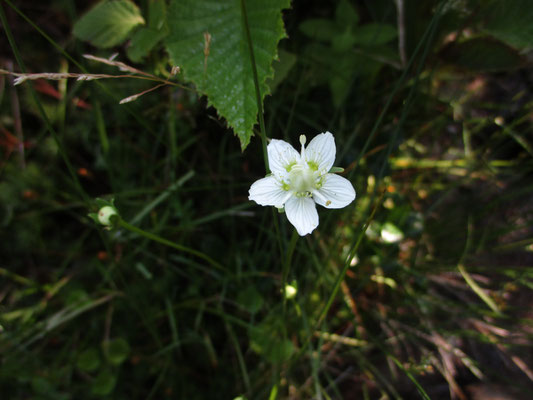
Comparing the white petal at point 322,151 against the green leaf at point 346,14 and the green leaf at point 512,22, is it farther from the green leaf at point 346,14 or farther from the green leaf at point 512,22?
the green leaf at point 512,22

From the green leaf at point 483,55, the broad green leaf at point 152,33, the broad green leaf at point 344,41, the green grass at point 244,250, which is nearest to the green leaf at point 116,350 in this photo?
the green grass at point 244,250

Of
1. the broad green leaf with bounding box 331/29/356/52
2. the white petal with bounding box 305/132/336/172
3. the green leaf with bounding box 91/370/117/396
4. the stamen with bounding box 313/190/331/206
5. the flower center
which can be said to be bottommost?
the green leaf with bounding box 91/370/117/396

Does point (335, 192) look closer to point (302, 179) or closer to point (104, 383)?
point (302, 179)

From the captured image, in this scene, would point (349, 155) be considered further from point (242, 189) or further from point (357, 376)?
point (357, 376)

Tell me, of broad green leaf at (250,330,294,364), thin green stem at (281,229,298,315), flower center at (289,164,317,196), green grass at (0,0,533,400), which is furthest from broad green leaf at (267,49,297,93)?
broad green leaf at (250,330,294,364)

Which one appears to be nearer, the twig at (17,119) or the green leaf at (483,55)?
the green leaf at (483,55)

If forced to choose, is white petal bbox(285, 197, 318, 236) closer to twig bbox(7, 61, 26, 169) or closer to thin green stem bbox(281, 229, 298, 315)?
thin green stem bbox(281, 229, 298, 315)
